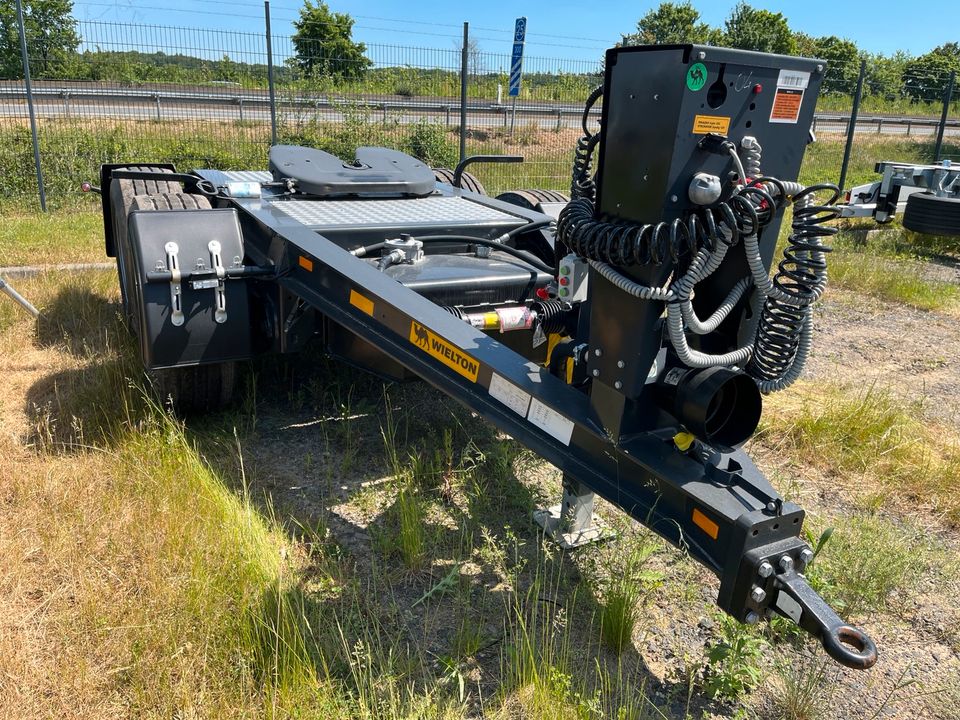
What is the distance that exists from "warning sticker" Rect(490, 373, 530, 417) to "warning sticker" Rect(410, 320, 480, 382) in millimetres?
77

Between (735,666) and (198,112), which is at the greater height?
(198,112)

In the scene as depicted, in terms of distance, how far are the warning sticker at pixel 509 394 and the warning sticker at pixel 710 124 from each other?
0.89 meters

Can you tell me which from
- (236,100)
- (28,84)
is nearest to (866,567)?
(28,84)

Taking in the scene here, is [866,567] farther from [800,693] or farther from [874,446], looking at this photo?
[874,446]

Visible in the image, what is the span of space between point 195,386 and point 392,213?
134 cm

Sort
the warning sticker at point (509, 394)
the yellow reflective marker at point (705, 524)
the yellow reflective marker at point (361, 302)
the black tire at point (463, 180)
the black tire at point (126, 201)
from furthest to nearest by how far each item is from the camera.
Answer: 1. the black tire at point (463, 180)
2. the black tire at point (126, 201)
3. the yellow reflective marker at point (361, 302)
4. the warning sticker at point (509, 394)
5. the yellow reflective marker at point (705, 524)

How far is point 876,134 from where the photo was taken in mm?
23469

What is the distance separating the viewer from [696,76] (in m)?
1.77

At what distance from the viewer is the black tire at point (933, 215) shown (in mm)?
8742

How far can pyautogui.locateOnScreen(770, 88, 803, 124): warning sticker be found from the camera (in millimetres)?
1950

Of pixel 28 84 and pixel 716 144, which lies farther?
pixel 28 84

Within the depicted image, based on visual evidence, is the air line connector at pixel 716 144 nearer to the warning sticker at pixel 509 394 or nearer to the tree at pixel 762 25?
the warning sticker at pixel 509 394

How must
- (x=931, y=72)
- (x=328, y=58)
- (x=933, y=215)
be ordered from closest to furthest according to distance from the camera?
(x=933, y=215) → (x=328, y=58) → (x=931, y=72)

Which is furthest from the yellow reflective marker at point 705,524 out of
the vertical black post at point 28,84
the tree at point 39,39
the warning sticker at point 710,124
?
the tree at point 39,39
